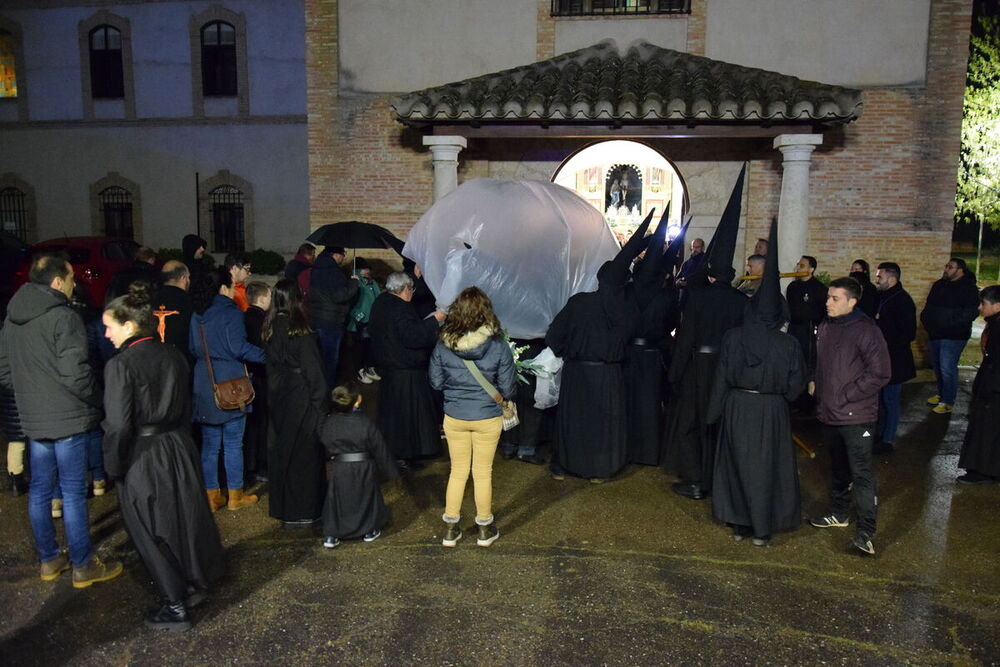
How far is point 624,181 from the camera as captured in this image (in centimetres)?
1179

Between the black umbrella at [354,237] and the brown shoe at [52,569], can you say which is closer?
the brown shoe at [52,569]

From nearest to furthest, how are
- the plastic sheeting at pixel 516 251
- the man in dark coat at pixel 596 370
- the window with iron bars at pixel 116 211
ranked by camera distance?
1. the man in dark coat at pixel 596 370
2. the plastic sheeting at pixel 516 251
3. the window with iron bars at pixel 116 211

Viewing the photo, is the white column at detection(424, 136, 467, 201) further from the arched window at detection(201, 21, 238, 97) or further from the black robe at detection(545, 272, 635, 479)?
the arched window at detection(201, 21, 238, 97)

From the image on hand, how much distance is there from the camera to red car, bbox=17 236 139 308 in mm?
14273

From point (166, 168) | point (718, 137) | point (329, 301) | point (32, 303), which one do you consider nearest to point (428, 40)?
point (718, 137)

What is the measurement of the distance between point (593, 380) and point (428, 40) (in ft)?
22.9

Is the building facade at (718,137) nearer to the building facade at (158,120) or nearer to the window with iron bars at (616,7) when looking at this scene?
the window with iron bars at (616,7)

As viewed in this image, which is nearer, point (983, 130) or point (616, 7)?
point (616, 7)

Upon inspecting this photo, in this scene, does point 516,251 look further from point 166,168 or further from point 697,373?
point 166,168

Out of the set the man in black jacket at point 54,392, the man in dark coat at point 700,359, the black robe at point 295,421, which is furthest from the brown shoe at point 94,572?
the man in dark coat at point 700,359

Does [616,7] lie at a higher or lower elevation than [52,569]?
higher

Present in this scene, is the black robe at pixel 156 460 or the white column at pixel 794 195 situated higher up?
the white column at pixel 794 195

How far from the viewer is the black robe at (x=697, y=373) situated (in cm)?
596

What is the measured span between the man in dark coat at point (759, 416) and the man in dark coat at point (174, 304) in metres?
3.80
